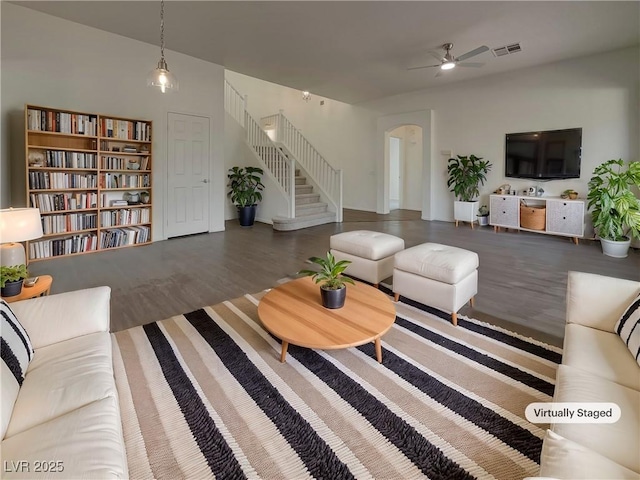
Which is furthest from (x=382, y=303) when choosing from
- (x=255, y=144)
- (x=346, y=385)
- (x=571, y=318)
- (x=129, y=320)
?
(x=255, y=144)

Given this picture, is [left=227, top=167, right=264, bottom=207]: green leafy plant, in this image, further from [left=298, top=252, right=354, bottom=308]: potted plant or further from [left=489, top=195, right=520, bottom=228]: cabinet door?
[left=298, top=252, right=354, bottom=308]: potted plant

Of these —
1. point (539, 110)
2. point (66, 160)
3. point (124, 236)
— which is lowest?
point (124, 236)

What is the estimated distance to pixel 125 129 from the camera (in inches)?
195

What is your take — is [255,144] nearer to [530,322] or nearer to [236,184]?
[236,184]

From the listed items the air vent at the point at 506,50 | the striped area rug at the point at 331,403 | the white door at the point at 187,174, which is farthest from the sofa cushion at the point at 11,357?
the air vent at the point at 506,50

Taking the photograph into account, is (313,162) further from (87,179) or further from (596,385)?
(596,385)

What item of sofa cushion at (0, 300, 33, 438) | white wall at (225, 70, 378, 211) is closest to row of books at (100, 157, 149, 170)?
sofa cushion at (0, 300, 33, 438)

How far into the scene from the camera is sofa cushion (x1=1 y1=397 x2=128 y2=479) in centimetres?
94

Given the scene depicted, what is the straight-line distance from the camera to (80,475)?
0.92 metres

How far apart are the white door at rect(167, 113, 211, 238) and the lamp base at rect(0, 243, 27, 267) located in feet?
11.0

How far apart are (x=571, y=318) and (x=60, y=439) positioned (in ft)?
7.65

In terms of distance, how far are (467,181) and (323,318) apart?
5.91 metres

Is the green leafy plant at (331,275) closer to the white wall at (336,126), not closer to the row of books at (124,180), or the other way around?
the row of books at (124,180)

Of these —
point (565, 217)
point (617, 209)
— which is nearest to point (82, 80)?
point (617, 209)
